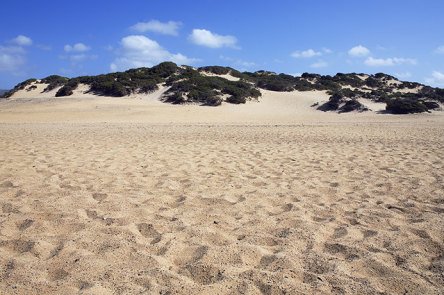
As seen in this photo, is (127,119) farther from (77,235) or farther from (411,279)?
(411,279)

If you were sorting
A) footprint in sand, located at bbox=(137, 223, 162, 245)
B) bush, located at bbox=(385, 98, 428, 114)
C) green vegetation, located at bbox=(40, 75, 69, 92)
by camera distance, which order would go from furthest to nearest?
green vegetation, located at bbox=(40, 75, 69, 92), bush, located at bbox=(385, 98, 428, 114), footprint in sand, located at bbox=(137, 223, 162, 245)

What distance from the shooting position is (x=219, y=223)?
3938 mm

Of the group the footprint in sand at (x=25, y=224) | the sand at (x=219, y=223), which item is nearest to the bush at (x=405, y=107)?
the sand at (x=219, y=223)

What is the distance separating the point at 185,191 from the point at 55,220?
1.81 meters

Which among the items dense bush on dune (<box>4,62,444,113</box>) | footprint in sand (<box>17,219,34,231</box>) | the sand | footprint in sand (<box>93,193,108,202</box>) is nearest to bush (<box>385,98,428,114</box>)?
dense bush on dune (<box>4,62,444,113</box>)

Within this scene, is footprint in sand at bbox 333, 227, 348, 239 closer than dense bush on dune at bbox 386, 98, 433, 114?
Yes

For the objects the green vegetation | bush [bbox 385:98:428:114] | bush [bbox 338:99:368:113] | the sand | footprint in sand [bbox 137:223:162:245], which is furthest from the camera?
the green vegetation

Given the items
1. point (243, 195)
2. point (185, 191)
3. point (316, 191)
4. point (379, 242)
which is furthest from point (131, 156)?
point (379, 242)

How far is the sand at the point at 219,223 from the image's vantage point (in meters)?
2.78

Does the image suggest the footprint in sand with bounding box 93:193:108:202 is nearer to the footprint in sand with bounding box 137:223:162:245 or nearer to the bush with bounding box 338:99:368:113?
the footprint in sand with bounding box 137:223:162:245

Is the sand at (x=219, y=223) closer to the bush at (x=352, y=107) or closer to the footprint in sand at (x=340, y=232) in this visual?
the footprint in sand at (x=340, y=232)

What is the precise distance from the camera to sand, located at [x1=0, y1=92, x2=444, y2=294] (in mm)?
2783

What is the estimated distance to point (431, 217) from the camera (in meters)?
4.15

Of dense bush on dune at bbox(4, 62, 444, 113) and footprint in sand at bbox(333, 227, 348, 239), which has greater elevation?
dense bush on dune at bbox(4, 62, 444, 113)
